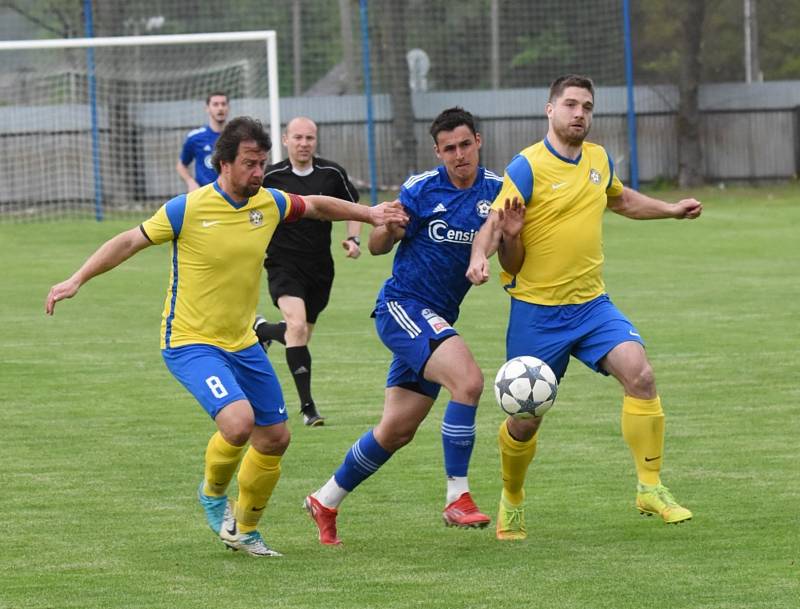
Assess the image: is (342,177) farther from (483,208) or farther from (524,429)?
(524,429)

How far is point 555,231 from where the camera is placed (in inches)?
289

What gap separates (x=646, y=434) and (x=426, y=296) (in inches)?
48.7

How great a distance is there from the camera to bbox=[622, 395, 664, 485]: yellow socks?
7.17 meters

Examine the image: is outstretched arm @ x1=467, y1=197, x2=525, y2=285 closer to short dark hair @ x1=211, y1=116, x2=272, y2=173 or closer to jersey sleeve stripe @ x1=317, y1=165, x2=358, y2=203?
short dark hair @ x1=211, y1=116, x2=272, y2=173

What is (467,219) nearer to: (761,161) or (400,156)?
(400,156)

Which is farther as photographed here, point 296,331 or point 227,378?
point 296,331

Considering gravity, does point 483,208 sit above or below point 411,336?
above

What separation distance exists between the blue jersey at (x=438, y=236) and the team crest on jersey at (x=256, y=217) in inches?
27.7

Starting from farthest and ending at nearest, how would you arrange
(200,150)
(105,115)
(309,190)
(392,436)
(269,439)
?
(105,115) < (200,150) < (309,190) < (392,436) < (269,439)

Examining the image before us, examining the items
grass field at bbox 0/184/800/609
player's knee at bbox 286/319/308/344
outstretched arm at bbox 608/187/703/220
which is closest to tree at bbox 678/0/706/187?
grass field at bbox 0/184/800/609

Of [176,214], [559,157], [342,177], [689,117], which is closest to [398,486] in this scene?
[559,157]

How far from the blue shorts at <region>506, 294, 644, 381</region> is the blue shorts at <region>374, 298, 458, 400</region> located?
1.12 feet

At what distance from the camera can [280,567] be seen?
682cm

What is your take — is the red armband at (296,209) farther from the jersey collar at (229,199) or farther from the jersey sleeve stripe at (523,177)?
the jersey sleeve stripe at (523,177)
